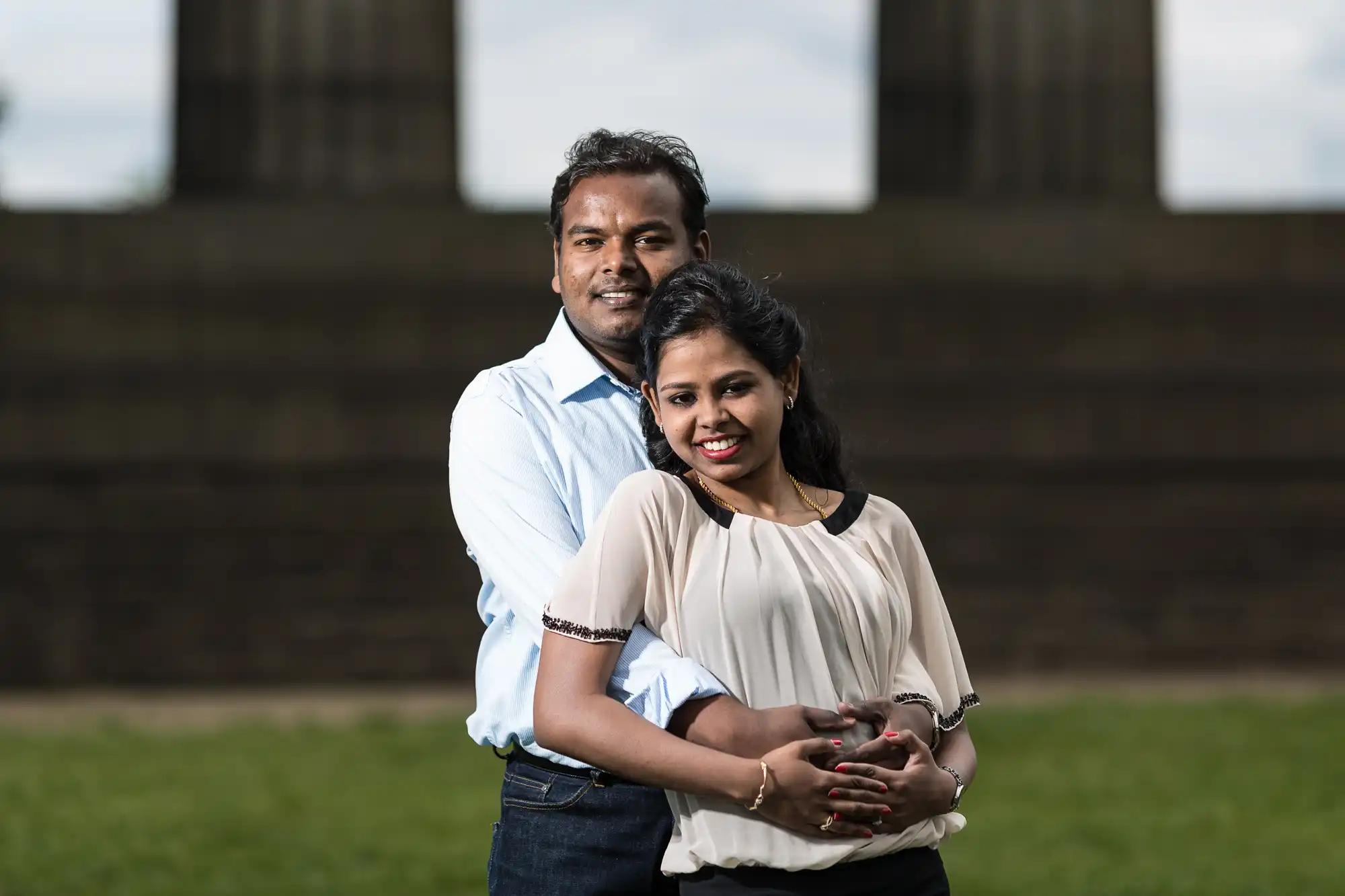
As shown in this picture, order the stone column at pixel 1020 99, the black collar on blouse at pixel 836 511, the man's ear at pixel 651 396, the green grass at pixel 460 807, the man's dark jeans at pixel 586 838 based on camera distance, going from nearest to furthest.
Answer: the black collar on blouse at pixel 836 511, the man's ear at pixel 651 396, the man's dark jeans at pixel 586 838, the green grass at pixel 460 807, the stone column at pixel 1020 99

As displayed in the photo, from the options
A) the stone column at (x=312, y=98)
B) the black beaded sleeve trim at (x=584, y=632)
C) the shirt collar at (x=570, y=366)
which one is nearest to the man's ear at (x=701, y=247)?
the shirt collar at (x=570, y=366)

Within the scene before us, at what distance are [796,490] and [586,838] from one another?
670 millimetres

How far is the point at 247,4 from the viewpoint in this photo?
12.8m

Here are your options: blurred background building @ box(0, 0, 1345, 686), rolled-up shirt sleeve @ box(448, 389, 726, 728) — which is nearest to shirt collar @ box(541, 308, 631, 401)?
rolled-up shirt sleeve @ box(448, 389, 726, 728)

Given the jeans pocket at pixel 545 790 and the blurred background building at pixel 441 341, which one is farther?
the blurred background building at pixel 441 341

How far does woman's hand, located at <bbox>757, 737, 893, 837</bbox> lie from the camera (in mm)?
2408

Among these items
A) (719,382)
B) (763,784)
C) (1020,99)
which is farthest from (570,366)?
(1020,99)

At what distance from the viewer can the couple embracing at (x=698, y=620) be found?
2.46 meters

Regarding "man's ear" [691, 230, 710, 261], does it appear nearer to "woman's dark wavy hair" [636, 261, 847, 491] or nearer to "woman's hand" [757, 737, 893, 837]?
"woman's dark wavy hair" [636, 261, 847, 491]

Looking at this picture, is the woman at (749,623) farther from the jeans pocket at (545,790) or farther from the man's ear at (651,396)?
Result: the jeans pocket at (545,790)

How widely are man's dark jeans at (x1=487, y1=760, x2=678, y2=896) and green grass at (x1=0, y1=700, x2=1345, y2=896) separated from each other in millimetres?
4683

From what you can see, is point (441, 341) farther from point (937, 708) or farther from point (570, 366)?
point (937, 708)

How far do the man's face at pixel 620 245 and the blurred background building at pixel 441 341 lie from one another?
9519 mm

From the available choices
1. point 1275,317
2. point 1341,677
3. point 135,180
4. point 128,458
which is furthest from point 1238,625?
point 135,180
